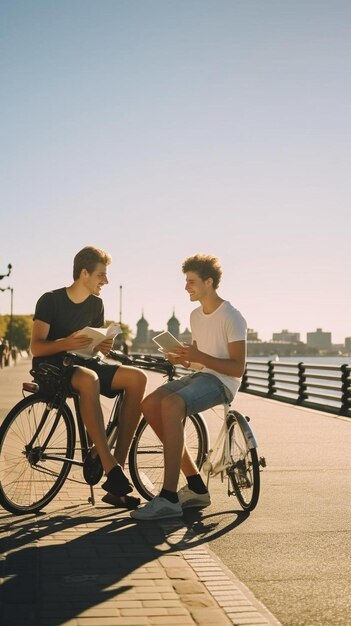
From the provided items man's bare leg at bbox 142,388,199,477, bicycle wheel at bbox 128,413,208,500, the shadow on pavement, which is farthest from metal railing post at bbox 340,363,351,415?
man's bare leg at bbox 142,388,199,477

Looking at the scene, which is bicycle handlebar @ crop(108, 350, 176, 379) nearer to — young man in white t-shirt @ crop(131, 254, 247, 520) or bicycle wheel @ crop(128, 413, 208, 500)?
young man in white t-shirt @ crop(131, 254, 247, 520)

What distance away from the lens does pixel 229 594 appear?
405 cm

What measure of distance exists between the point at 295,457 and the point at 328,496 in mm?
2590

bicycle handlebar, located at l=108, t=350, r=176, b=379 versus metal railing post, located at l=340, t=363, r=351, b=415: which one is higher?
bicycle handlebar, located at l=108, t=350, r=176, b=379

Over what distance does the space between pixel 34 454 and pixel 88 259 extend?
1349 millimetres

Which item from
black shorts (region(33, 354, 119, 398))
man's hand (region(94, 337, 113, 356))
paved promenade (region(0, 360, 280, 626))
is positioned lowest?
paved promenade (region(0, 360, 280, 626))

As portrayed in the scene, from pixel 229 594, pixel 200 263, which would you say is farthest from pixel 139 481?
pixel 229 594

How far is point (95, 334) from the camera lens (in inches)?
235

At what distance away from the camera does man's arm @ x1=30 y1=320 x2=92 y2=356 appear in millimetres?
5934

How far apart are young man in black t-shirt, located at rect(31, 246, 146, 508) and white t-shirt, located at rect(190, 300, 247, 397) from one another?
50 centimetres

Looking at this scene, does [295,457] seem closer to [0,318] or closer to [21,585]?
[21,585]

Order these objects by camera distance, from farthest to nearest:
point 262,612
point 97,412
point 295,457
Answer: point 295,457 → point 97,412 → point 262,612

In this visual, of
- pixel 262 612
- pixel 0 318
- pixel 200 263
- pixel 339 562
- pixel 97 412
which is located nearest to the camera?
pixel 262 612

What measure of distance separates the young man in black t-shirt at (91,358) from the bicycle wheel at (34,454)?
0.24 metres
